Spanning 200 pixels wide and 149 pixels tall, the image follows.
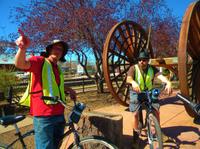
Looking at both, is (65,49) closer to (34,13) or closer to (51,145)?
(51,145)

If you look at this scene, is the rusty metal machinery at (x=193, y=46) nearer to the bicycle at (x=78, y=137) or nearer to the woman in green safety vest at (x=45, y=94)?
the bicycle at (x=78, y=137)

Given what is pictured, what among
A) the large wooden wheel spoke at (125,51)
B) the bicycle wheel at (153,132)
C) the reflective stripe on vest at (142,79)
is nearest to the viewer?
the bicycle wheel at (153,132)

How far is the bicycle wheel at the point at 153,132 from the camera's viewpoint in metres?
4.11

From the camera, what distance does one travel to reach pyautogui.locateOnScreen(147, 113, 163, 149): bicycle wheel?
4109mm

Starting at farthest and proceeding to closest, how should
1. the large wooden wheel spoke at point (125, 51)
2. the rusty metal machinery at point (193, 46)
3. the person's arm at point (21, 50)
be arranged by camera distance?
the large wooden wheel spoke at point (125, 51) < the rusty metal machinery at point (193, 46) < the person's arm at point (21, 50)

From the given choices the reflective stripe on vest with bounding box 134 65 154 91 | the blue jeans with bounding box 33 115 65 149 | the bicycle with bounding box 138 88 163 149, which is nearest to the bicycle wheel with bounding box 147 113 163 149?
the bicycle with bounding box 138 88 163 149

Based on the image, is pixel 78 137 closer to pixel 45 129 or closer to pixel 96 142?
pixel 96 142

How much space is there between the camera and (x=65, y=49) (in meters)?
3.59

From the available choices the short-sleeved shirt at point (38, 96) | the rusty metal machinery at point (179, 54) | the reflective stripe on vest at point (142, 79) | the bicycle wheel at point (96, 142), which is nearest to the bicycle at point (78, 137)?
the bicycle wheel at point (96, 142)

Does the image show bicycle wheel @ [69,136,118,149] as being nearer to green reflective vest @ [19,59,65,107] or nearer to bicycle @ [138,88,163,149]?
green reflective vest @ [19,59,65,107]

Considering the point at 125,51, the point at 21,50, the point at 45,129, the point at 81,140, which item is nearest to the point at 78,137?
the point at 81,140

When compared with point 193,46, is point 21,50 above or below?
below

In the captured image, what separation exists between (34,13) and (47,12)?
0.71 meters

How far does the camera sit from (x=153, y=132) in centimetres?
428
